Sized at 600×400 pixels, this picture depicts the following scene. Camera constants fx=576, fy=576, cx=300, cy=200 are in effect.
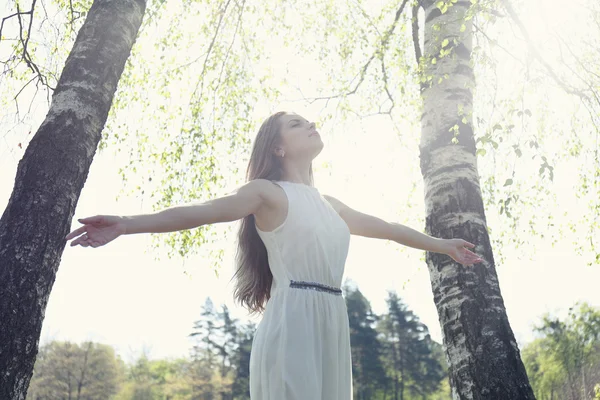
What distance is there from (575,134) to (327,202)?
7.63 m

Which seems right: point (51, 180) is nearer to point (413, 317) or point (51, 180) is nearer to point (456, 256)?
point (456, 256)

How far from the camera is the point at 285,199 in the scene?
2.87 m

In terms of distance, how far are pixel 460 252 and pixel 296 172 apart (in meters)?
1.17

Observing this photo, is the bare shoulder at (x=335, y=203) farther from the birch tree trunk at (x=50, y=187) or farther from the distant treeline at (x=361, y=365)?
the distant treeline at (x=361, y=365)

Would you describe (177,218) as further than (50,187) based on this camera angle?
No

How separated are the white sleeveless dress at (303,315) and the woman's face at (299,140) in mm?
294

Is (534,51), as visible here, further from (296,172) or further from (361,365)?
(361,365)

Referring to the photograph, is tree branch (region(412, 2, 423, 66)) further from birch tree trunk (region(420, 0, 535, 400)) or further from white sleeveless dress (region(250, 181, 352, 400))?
white sleeveless dress (region(250, 181, 352, 400))

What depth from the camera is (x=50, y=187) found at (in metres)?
3.30

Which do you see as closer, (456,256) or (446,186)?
(456,256)

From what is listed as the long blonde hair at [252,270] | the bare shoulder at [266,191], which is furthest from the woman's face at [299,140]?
the bare shoulder at [266,191]

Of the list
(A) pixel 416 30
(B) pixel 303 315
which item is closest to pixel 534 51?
(A) pixel 416 30

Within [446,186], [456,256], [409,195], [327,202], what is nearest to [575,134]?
[409,195]

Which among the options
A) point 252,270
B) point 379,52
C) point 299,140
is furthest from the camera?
point 379,52
